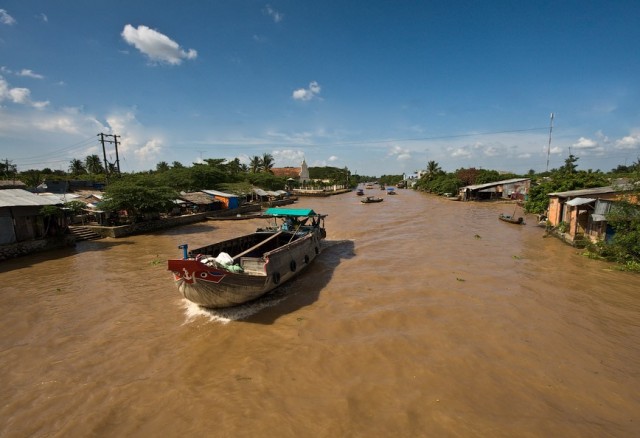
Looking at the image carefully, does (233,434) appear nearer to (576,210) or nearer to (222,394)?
(222,394)

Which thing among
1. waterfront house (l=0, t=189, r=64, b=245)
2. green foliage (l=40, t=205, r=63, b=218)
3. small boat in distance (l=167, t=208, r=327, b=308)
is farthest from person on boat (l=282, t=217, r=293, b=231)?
waterfront house (l=0, t=189, r=64, b=245)

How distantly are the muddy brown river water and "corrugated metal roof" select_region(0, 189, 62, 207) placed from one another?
4.36m

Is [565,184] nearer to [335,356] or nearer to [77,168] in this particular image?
[335,356]

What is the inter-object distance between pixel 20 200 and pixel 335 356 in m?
18.1

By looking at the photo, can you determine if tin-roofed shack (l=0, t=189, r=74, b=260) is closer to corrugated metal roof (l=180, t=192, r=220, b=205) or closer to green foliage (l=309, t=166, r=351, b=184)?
corrugated metal roof (l=180, t=192, r=220, b=205)

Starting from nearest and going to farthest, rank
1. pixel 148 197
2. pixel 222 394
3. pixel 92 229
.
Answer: pixel 222 394 → pixel 92 229 → pixel 148 197

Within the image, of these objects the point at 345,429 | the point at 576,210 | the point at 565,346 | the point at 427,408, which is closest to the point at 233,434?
the point at 345,429

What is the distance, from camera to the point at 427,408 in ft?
15.7

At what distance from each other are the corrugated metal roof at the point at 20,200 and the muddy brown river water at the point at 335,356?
4.36 m

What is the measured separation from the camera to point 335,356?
622cm

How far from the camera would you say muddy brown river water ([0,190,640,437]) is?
15.1 feet

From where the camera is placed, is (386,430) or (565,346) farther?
(565,346)

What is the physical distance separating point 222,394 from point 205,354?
1.46 metres

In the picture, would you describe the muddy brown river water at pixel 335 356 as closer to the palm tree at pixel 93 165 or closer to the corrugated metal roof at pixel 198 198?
the corrugated metal roof at pixel 198 198
